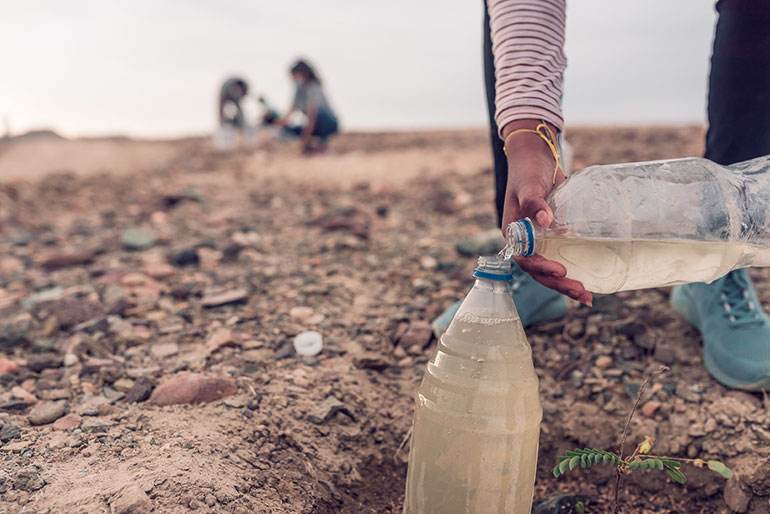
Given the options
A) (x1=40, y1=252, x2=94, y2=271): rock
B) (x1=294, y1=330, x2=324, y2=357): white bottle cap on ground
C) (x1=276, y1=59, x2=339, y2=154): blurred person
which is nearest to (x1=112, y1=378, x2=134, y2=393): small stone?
(x1=294, y1=330, x2=324, y2=357): white bottle cap on ground

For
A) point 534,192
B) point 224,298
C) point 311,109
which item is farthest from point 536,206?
point 311,109

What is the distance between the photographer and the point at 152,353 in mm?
2201

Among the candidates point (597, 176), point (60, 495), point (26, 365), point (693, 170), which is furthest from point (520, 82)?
point (26, 365)

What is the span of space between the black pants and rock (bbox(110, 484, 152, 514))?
1.45 m

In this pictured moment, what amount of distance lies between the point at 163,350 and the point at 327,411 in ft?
2.51

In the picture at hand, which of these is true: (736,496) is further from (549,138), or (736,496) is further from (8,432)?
(8,432)

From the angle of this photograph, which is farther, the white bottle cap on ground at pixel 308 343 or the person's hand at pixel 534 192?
the white bottle cap on ground at pixel 308 343

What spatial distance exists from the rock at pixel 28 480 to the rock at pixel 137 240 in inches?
99.0

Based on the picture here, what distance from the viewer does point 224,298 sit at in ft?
8.89

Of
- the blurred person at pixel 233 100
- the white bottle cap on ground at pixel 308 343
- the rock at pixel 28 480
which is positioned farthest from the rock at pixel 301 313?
the blurred person at pixel 233 100

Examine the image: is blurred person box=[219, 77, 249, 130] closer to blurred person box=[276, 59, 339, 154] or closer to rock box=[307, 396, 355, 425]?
blurred person box=[276, 59, 339, 154]

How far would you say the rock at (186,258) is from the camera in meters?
3.36

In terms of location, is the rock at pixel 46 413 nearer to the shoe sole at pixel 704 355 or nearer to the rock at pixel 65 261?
the rock at pixel 65 261

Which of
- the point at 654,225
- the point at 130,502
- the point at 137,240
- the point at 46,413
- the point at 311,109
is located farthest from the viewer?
the point at 311,109
